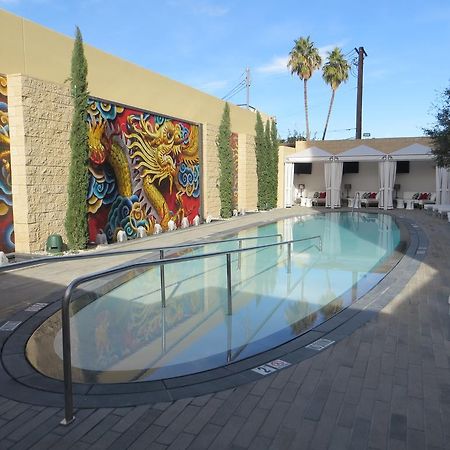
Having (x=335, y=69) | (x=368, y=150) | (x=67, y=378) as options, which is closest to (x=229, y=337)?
(x=67, y=378)

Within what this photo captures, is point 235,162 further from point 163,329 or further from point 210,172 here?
point 163,329

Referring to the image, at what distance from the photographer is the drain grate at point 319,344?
Result: 414 centimetres

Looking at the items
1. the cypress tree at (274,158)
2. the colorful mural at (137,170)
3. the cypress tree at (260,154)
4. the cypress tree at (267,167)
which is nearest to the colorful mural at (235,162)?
the cypress tree at (260,154)

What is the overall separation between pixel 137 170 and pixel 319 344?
31.4 feet

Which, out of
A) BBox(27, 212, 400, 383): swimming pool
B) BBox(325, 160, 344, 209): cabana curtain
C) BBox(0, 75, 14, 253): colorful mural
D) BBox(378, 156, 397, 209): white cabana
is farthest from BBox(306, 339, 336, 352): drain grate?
BBox(325, 160, 344, 209): cabana curtain

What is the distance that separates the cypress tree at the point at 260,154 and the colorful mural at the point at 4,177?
1356 cm

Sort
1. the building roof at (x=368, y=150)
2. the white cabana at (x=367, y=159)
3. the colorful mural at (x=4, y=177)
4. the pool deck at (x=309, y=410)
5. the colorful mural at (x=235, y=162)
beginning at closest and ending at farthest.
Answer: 1. the pool deck at (x=309, y=410)
2. the colorful mural at (x=4, y=177)
3. the colorful mural at (x=235, y=162)
4. the building roof at (x=368, y=150)
5. the white cabana at (x=367, y=159)

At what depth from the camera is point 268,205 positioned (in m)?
22.1

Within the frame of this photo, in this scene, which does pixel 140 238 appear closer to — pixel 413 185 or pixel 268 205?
pixel 268 205

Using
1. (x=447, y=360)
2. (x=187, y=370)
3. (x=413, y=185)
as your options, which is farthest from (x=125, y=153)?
(x=413, y=185)

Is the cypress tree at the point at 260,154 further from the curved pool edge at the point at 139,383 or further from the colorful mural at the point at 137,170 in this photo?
the curved pool edge at the point at 139,383

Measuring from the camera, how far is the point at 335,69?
33.1 metres

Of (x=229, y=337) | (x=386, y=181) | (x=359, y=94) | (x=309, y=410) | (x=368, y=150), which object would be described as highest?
(x=359, y=94)

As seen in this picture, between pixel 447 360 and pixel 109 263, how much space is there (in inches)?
258
